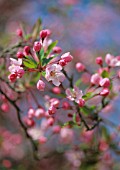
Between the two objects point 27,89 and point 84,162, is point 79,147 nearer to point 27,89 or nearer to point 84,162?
point 84,162

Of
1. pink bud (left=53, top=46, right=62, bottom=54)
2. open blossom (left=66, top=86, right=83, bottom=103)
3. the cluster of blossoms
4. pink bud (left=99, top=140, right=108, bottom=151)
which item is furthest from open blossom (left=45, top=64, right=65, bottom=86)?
pink bud (left=99, top=140, right=108, bottom=151)

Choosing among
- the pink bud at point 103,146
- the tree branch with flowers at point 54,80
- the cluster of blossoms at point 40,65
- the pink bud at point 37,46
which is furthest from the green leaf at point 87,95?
the pink bud at point 103,146

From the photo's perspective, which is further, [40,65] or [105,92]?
[105,92]

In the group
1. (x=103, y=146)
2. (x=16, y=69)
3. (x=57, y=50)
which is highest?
(x=57, y=50)

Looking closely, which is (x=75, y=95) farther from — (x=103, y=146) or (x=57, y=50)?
(x=103, y=146)

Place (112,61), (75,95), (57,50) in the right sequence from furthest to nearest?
1. (112,61)
2. (57,50)
3. (75,95)

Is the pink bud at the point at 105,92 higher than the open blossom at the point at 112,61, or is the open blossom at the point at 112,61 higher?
the open blossom at the point at 112,61

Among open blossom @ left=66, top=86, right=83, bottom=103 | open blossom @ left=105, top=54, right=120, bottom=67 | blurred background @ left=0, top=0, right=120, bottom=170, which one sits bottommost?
open blossom @ left=66, top=86, right=83, bottom=103

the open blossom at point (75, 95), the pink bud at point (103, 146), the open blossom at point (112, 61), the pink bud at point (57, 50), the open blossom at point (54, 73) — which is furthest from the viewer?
the pink bud at point (103, 146)

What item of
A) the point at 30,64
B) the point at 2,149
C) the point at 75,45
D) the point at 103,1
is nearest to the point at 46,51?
the point at 30,64

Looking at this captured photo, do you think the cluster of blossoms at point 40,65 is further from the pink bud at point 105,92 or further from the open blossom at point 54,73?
the pink bud at point 105,92

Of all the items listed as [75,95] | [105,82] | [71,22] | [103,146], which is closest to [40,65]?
[75,95]

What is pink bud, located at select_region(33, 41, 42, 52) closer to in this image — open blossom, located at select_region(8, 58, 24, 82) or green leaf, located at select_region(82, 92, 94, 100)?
open blossom, located at select_region(8, 58, 24, 82)
